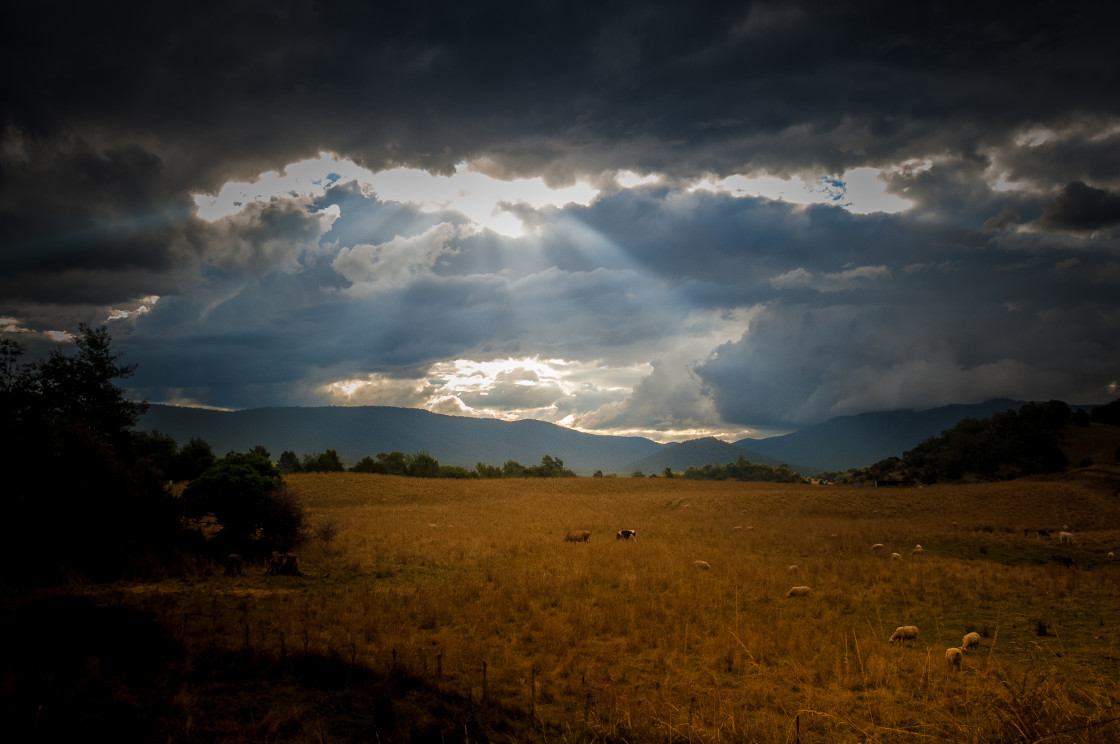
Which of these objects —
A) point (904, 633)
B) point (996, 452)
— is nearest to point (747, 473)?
point (996, 452)

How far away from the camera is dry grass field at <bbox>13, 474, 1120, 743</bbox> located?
270 inches

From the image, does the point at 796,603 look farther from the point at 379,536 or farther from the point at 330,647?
the point at 379,536

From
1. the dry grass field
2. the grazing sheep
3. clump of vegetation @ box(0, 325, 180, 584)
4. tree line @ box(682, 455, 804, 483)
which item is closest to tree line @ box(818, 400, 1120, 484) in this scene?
tree line @ box(682, 455, 804, 483)

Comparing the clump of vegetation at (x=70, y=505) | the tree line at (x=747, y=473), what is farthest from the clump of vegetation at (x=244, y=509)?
the tree line at (x=747, y=473)

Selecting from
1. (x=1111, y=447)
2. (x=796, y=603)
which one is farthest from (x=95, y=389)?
(x=1111, y=447)

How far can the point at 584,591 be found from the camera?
15.0 m

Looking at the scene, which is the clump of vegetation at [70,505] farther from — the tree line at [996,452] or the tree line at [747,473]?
the tree line at [747,473]

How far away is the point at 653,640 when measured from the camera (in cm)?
1084

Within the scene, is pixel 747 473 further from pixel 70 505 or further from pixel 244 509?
pixel 70 505

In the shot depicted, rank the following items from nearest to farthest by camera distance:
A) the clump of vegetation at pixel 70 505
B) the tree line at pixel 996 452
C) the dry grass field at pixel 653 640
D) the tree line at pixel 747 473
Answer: the dry grass field at pixel 653 640 < the clump of vegetation at pixel 70 505 < the tree line at pixel 996 452 < the tree line at pixel 747 473

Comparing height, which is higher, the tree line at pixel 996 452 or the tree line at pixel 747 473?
the tree line at pixel 996 452

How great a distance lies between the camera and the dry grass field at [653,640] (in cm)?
685

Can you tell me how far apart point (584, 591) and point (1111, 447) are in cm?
10124

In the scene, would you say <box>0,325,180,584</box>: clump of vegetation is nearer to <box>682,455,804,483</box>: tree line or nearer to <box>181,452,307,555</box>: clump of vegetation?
<box>181,452,307,555</box>: clump of vegetation
